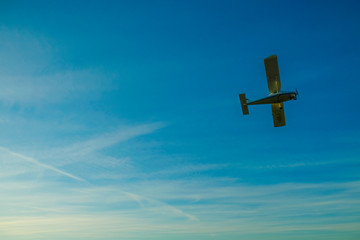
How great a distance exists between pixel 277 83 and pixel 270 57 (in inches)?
214

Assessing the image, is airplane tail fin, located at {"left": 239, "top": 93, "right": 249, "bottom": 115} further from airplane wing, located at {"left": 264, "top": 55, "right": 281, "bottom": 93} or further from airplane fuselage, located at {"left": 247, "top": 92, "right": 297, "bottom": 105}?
airplane wing, located at {"left": 264, "top": 55, "right": 281, "bottom": 93}

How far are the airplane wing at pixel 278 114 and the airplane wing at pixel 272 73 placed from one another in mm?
4523

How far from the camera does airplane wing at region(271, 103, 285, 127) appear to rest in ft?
219

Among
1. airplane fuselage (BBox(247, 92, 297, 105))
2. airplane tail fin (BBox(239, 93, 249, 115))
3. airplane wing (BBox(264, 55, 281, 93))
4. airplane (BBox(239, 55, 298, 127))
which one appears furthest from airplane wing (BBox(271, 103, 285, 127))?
airplane tail fin (BBox(239, 93, 249, 115))

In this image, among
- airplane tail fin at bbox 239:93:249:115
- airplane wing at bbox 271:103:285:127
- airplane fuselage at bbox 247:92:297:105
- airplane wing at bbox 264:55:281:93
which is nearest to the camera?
airplane wing at bbox 264:55:281:93

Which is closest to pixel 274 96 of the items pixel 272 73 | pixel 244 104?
pixel 272 73

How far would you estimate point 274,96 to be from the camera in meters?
62.9

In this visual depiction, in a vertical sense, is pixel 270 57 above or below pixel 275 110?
above

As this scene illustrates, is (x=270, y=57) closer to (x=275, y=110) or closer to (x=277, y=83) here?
(x=277, y=83)

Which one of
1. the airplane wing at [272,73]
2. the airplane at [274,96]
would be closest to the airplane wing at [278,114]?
the airplane at [274,96]

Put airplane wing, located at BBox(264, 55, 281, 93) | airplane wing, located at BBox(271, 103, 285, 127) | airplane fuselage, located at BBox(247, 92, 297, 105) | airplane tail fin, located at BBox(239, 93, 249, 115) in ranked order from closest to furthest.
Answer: airplane wing, located at BBox(264, 55, 281, 93) < airplane fuselage, located at BBox(247, 92, 297, 105) < airplane wing, located at BBox(271, 103, 285, 127) < airplane tail fin, located at BBox(239, 93, 249, 115)

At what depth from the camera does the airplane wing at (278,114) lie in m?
66.8

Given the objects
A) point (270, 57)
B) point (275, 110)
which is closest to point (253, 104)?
point (275, 110)

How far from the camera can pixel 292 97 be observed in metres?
62.3
